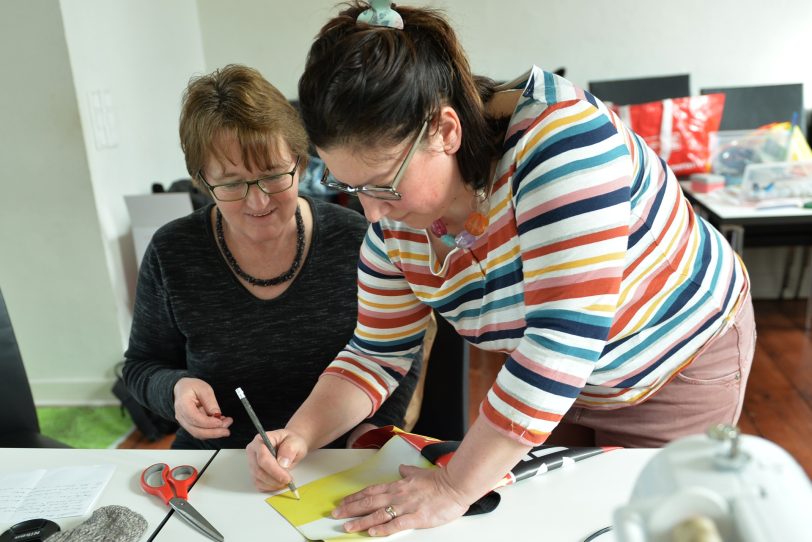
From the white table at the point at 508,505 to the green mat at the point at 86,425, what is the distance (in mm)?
1799

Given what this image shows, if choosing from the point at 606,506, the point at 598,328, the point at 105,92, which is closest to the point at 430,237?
the point at 598,328

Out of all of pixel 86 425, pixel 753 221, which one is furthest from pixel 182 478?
pixel 753 221

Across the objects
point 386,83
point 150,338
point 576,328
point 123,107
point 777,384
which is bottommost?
point 777,384

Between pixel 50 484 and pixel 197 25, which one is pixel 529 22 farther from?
pixel 50 484

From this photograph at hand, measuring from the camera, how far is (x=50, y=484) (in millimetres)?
1094

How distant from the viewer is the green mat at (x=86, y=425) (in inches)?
105

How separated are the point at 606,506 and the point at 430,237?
43 centimetres

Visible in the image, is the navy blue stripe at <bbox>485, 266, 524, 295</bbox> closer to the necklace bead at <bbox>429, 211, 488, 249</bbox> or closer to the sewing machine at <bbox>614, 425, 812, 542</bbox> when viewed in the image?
the necklace bead at <bbox>429, 211, 488, 249</bbox>

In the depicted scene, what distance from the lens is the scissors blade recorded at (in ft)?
3.09

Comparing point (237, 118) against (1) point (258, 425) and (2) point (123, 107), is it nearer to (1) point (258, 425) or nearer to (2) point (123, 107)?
(1) point (258, 425)

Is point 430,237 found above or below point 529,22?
below

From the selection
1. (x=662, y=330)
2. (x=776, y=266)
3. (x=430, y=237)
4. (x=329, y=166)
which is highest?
(x=329, y=166)

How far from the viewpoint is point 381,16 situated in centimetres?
87

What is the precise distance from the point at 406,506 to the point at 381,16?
60 cm
